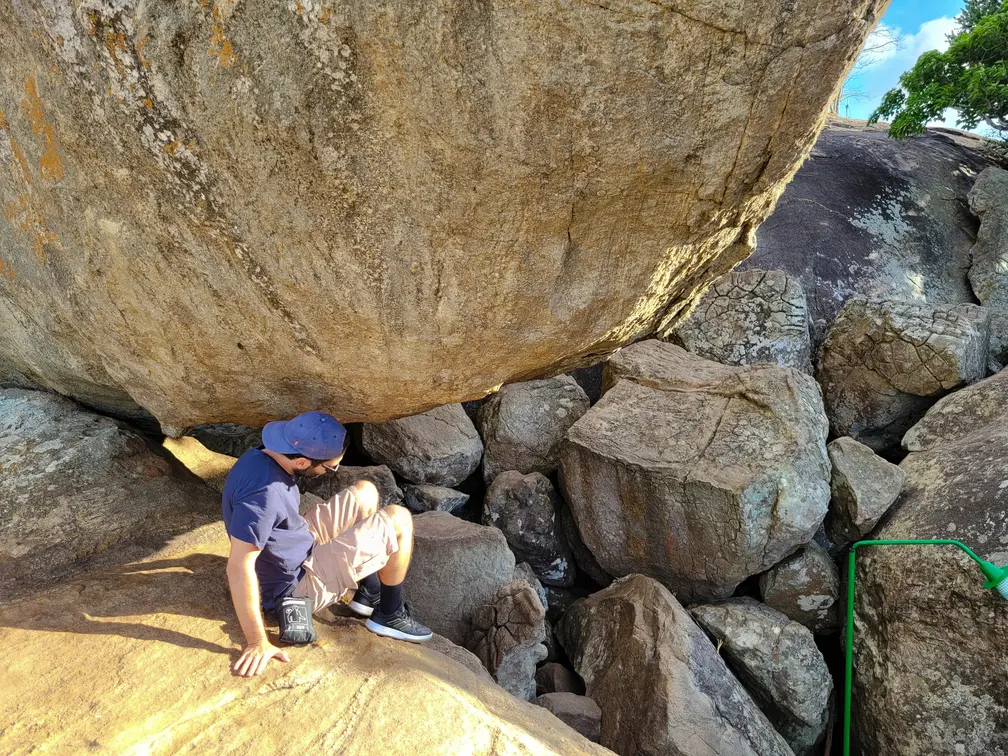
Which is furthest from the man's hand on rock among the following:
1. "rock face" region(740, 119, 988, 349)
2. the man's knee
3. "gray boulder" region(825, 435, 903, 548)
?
"rock face" region(740, 119, 988, 349)

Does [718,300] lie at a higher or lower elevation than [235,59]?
lower

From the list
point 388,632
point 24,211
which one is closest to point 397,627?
point 388,632

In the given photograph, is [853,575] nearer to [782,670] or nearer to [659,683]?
[782,670]

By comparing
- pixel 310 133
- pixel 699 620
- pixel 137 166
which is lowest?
pixel 699 620

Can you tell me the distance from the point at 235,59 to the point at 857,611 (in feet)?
11.2

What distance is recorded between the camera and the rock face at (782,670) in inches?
118

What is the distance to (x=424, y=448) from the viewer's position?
365 cm

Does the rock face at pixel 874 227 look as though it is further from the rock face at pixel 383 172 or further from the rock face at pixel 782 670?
the rock face at pixel 383 172

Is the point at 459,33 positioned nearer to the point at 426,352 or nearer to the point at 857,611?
the point at 426,352

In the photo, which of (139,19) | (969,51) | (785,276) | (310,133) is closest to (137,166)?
(139,19)

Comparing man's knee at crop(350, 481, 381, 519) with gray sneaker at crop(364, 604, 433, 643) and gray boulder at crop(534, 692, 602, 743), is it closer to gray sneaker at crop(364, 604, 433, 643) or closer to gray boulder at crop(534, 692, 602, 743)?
gray sneaker at crop(364, 604, 433, 643)

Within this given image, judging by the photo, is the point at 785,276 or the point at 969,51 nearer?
the point at 785,276

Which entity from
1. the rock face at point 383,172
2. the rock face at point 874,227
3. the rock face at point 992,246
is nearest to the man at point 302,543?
the rock face at point 383,172

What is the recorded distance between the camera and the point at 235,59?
5.48 ft
